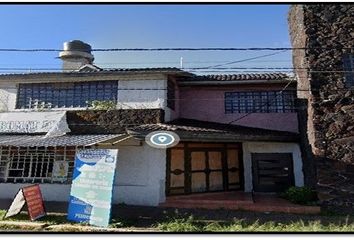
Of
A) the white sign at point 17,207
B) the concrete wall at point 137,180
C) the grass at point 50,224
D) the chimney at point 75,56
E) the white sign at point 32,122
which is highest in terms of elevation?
the chimney at point 75,56

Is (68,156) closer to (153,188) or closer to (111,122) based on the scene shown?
(111,122)

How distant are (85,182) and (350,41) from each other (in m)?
10.8

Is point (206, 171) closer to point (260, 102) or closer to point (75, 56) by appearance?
point (260, 102)

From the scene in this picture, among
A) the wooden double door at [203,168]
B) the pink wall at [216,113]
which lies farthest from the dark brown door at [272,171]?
the pink wall at [216,113]

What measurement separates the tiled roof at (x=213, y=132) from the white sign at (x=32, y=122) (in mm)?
3718

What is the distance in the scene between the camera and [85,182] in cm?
972

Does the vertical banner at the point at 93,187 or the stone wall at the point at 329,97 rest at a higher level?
the stone wall at the point at 329,97

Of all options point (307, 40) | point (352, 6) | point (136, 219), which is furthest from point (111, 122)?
point (352, 6)

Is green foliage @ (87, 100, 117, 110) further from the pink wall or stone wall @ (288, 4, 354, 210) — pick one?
stone wall @ (288, 4, 354, 210)

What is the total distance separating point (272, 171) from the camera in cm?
1457

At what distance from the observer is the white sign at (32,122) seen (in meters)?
14.0

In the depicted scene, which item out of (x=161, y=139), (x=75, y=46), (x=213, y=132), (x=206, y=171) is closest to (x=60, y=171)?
(x=161, y=139)

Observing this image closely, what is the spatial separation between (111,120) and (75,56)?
27.0 feet

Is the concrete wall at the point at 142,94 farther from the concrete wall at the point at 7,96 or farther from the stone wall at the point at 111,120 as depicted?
the concrete wall at the point at 7,96
